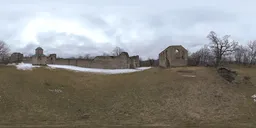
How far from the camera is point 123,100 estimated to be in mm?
29906

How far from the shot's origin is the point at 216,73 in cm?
3981

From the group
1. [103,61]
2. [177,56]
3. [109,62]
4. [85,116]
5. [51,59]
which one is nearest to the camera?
[85,116]

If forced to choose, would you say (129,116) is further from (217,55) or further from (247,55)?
(247,55)

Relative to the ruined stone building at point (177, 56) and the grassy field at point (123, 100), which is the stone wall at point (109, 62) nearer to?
the ruined stone building at point (177, 56)

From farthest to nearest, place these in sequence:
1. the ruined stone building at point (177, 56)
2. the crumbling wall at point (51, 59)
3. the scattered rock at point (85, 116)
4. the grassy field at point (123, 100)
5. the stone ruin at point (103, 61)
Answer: the crumbling wall at point (51, 59) < the stone ruin at point (103, 61) < the ruined stone building at point (177, 56) < the scattered rock at point (85, 116) < the grassy field at point (123, 100)

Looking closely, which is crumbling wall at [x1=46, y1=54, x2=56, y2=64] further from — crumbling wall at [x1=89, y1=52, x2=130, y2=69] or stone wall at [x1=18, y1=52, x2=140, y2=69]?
crumbling wall at [x1=89, y1=52, x2=130, y2=69]

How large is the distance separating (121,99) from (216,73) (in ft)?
55.0

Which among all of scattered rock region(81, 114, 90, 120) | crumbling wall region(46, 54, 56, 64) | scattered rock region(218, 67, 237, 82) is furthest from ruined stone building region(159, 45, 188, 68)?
scattered rock region(81, 114, 90, 120)

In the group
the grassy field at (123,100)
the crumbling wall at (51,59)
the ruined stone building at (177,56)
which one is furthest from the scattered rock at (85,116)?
the crumbling wall at (51,59)

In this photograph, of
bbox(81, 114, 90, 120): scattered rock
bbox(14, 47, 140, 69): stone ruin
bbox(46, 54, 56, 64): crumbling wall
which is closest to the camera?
bbox(81, 114, 90, 120): scattered rock

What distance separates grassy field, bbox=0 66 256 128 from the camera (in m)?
23.3

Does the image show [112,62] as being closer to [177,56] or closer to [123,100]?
[177,56]

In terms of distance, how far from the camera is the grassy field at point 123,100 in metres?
23.3

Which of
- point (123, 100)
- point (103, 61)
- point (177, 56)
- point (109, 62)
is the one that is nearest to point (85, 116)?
point (123, 100)
